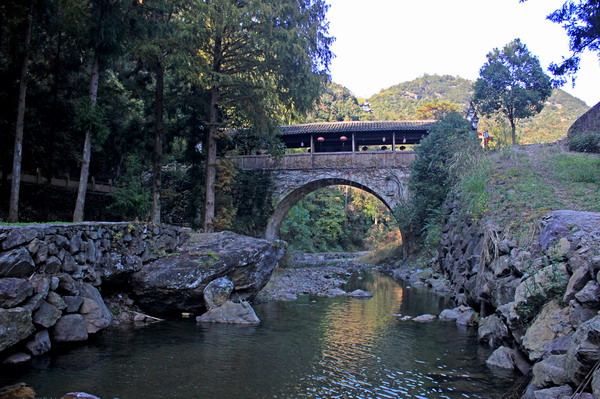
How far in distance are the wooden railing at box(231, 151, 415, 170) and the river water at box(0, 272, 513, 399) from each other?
482 inches

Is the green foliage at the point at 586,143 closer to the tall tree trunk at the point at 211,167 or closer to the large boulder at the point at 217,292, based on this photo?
the tall tree trunk at the point at 211,167

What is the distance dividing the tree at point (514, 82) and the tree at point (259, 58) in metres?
14.7

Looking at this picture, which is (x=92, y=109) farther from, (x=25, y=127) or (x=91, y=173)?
(x=91, y=173)

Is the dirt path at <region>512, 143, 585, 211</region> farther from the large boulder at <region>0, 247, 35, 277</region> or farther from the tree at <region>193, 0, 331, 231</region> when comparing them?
the large boulder at <region>0, 247, 35, 277</region>

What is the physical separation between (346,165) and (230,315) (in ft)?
42.3

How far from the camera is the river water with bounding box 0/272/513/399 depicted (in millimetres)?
4715

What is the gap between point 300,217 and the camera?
107ft

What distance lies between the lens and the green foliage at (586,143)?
45.9ft

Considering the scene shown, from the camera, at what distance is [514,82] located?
2455cm

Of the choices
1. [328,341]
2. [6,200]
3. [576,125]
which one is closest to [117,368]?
[328,341]

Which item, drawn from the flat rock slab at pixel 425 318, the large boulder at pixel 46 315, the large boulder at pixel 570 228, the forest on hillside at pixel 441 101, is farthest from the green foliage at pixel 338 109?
the large boulder at pixel 46 315

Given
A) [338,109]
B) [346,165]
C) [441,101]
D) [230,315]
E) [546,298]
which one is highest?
[441,101]

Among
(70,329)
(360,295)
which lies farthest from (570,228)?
(70,329)

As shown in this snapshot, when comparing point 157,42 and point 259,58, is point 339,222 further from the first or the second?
point 157,42
